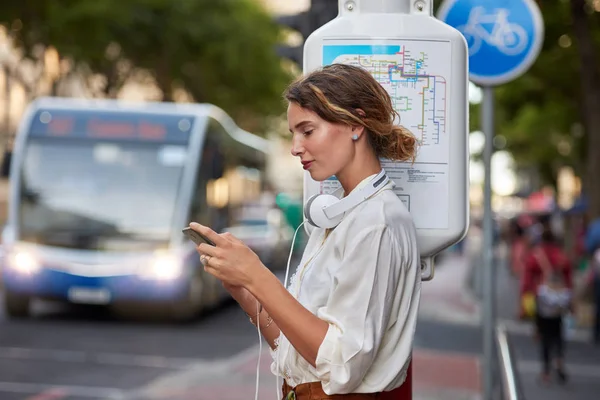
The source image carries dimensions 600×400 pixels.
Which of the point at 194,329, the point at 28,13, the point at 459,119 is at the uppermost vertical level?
the point at 28,13

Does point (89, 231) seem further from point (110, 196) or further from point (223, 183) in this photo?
point (223, 183)

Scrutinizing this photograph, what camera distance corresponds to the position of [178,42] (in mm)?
30969

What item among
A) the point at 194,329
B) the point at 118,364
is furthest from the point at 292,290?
the point at 194,329

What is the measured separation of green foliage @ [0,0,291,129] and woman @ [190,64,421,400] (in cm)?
1855

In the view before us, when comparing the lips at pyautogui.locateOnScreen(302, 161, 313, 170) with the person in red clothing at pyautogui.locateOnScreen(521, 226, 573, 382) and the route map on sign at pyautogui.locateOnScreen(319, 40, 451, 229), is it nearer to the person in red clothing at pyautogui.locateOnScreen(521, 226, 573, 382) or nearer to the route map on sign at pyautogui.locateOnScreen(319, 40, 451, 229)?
the route map on sign at pyautogui.locateOnScreen(319, 40, 451, 229)

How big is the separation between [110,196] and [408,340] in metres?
13.0

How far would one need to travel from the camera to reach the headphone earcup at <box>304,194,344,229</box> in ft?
8.03

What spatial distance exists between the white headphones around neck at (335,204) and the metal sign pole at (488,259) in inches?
111

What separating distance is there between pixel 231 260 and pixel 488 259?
3863mm

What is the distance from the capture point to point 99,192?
1518cm

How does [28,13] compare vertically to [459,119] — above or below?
above

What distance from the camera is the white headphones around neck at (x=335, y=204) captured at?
95.7 inches

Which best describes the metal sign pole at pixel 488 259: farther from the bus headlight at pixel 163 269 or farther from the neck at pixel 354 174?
the bus headlight at pixel 163 269

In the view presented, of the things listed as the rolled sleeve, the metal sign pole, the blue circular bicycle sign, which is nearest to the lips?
the rolled sleeve
